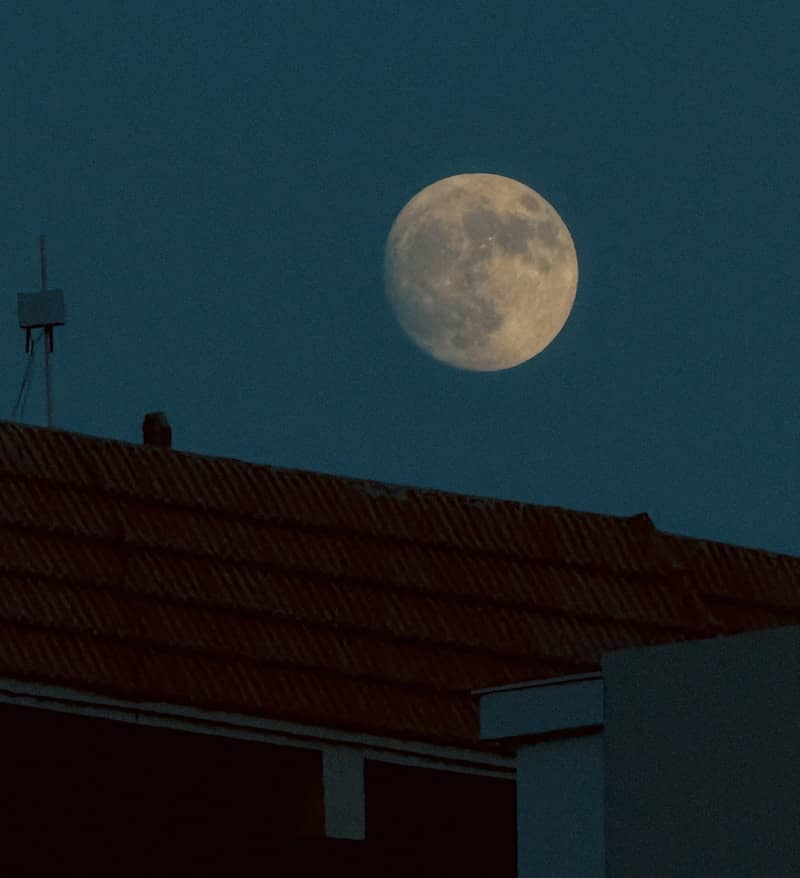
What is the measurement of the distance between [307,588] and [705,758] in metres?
14.5

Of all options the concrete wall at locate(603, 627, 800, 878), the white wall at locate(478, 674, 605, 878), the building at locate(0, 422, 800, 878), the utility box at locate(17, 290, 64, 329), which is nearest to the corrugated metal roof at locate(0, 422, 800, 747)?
the building at locate(0, 422, 800, 878)

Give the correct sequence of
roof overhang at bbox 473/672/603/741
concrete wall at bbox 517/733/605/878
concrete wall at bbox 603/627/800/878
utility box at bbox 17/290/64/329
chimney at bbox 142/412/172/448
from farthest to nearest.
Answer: chimney at bbox 142/412/172/448 → utility box at bbox 17/290/64/329 → concrete wall at bbox 517/733/605/878 → roof overhang at bbox 473/672/603/741 → concrete wall at bbox 603/627/800/878

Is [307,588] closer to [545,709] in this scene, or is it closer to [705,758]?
[545,709]

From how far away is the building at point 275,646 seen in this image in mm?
29688

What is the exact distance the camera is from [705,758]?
17312mm

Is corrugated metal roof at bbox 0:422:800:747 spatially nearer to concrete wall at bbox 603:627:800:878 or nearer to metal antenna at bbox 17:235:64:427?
metal antenna at bbox 17:235:64:427

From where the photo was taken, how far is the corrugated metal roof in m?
29.7

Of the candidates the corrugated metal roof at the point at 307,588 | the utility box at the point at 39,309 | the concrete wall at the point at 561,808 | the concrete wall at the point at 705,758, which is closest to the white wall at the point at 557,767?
the concrete wall at the point at 561,808

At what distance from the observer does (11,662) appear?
28.5 m

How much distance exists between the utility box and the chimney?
244 cm

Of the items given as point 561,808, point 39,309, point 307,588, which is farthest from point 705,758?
point 39,309

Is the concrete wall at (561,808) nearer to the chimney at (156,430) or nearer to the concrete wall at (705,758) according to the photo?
the concrete wall at (705,758)

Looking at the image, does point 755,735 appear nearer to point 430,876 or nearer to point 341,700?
point 341,700

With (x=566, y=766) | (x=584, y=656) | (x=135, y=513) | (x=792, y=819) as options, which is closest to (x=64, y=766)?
(x=135, y=513)
